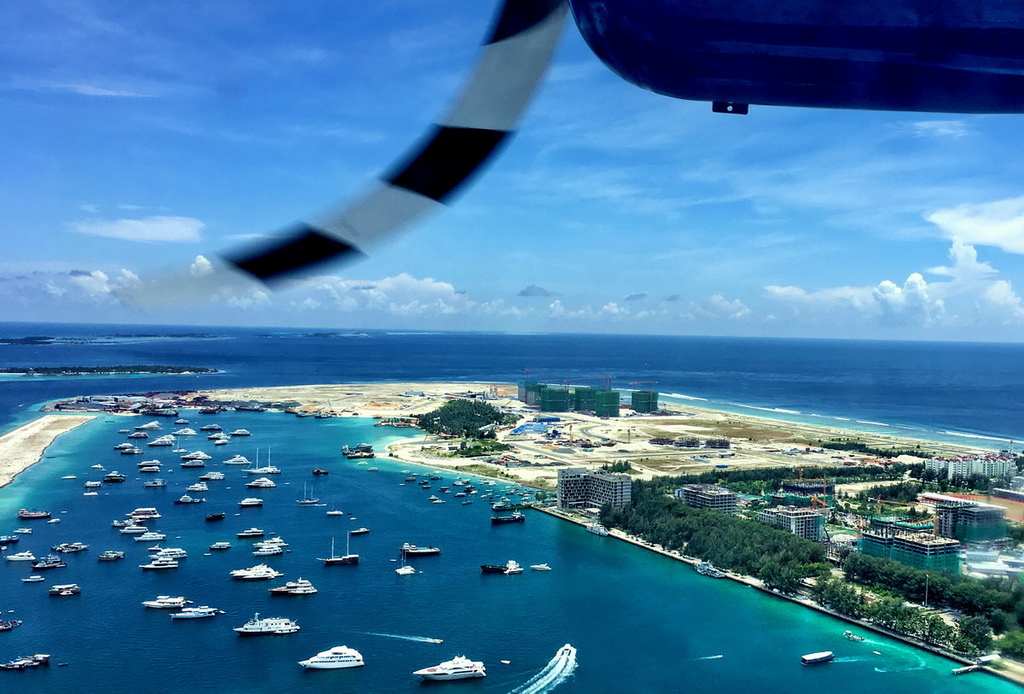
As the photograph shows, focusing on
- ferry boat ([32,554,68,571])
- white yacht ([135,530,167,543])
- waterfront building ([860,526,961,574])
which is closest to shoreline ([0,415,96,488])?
white yacht ([135,530,167,543])

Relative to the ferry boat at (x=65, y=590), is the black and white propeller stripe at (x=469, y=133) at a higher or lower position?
higher

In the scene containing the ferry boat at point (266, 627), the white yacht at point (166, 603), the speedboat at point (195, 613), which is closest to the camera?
the ferry boat at point (266, 627)

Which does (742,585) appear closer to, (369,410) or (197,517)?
(197,517)

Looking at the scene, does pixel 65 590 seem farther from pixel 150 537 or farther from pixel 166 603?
pixel 150 537

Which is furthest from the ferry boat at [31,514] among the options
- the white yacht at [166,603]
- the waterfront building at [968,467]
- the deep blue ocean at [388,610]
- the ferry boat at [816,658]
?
the waterfront building at [968,467]

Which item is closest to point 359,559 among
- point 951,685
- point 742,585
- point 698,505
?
point 742,585

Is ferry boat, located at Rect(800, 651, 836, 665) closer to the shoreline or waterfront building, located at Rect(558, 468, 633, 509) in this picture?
waterfront building, located at Rect(558, 468, 633, 509)

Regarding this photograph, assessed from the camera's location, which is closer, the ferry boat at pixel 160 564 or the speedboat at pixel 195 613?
the speedboat at pixel 195 613

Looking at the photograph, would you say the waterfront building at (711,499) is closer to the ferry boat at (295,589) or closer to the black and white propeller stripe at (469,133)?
the ferry boat at (295,589)
